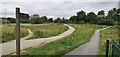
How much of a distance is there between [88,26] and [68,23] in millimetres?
3957

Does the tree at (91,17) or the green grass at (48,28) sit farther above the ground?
the tree at (91,17)

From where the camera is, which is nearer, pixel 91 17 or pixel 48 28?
pixel 48 28

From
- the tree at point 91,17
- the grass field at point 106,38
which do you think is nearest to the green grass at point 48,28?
the tree at point 91,17

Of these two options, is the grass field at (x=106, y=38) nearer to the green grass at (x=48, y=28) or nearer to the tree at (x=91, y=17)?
the green grass at (x=48, y=28)

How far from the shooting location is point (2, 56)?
7.89 m

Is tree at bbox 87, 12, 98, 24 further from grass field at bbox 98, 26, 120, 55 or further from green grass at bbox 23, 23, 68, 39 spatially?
grass field at bbox 98, 26, 120, 55

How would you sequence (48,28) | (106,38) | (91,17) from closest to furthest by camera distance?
(106,38) < (48,28) < (91,17)

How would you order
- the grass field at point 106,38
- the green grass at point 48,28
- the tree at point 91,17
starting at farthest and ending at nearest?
the tree at point 91,17, the green grass at point 48,28, the grass field at point 106,38

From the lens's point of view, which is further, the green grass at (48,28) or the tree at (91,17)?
the tree at (91,17)

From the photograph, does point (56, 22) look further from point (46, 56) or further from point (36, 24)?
point (46, 56)

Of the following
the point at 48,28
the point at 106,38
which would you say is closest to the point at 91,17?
the point at 48,28

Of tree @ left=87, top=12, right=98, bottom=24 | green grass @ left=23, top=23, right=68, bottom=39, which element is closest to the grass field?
green grass @ left=23, top=23, right=68, bottom=39

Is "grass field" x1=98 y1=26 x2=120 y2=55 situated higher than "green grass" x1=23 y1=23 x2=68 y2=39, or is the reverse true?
"grass field" x1=98 y1=26 x2=120 y2=55

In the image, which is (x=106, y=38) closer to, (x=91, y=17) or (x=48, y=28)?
(x=91, y=17)
